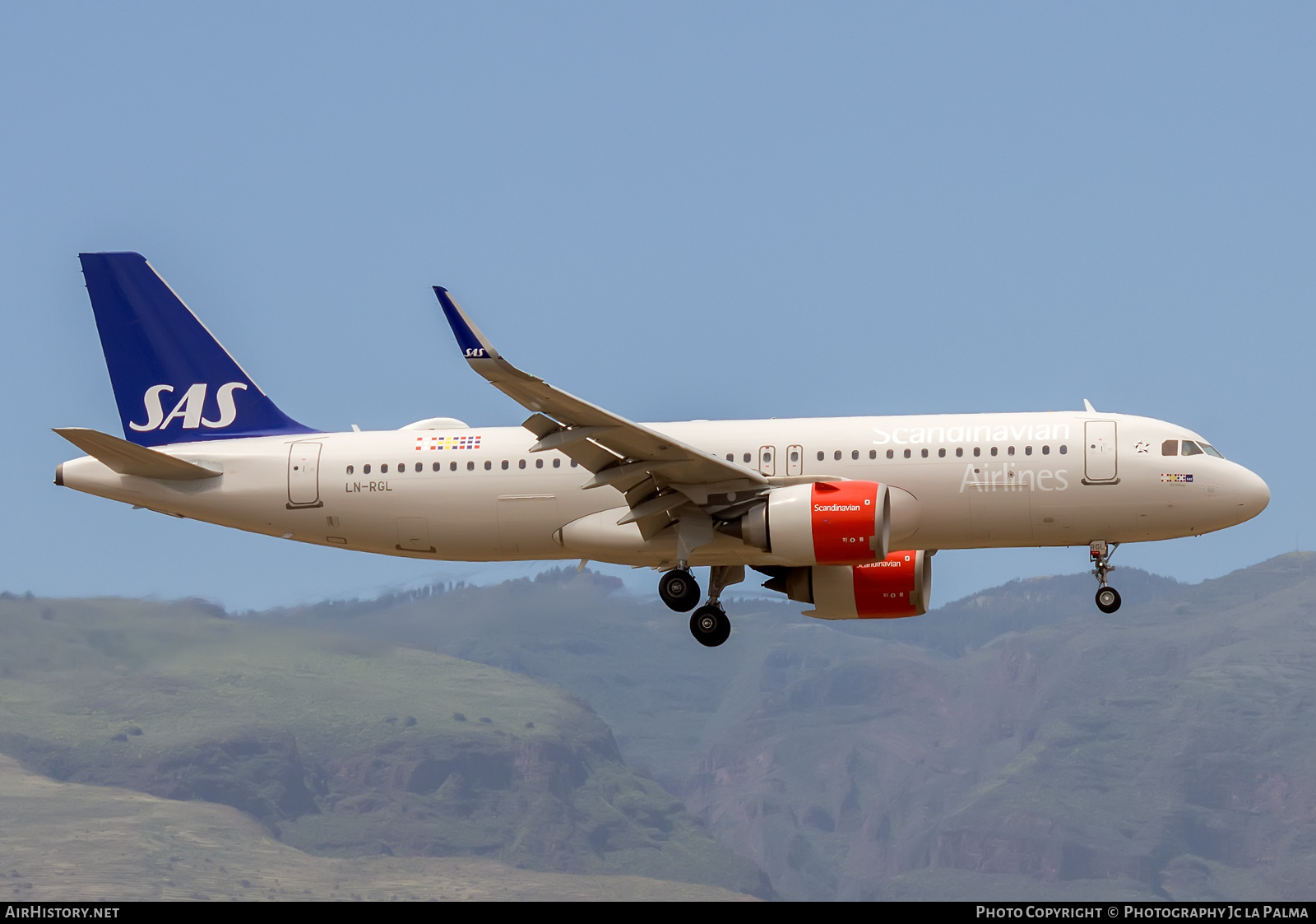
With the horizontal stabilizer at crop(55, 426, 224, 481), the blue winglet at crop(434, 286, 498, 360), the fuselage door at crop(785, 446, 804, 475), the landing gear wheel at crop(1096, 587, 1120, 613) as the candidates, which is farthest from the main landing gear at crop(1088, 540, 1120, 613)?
the horizontal stabilizer at crop(55, 426, 224, 481)

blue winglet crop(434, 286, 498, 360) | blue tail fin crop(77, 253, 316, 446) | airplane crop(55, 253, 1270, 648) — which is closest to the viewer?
blue winglet crop(434, 286, 498, 360)

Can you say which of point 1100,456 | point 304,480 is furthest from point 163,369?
point 1100,456

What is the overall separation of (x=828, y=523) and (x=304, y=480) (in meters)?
12.8

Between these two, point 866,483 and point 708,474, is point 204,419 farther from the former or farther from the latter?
point 866,483

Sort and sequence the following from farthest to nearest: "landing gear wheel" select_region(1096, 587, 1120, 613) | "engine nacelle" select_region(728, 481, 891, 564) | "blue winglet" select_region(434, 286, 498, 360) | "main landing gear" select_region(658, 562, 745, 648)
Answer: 1. "main landing gear" select_region(658, 562, 745, 648)
2. "landing gear wheel" select_region(1096, 587, 1120, 613)
3. "engine nacelle" select_region(728, 481, 891, 564)
4. "blue winglet" select_region(434, 286, 498, 360)

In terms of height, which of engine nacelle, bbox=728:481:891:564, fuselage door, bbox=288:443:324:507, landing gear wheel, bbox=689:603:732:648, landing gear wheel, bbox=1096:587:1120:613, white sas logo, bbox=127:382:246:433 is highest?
white sas logo, bbox=127:382:246:433

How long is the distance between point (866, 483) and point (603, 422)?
5.84 meters

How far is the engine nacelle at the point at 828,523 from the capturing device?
38.0m

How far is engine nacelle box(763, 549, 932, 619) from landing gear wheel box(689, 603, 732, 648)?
Result: 224cm

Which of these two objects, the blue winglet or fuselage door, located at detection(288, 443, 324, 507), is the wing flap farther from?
fuselage door, located at detection(288, 443, 324, 507)

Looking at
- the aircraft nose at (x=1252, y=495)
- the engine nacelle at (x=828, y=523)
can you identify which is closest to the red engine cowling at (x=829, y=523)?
the engine nacelle at (x=828, y=523)

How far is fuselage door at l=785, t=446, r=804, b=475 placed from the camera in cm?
4022

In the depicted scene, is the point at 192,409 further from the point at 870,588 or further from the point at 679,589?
the point at 870,588

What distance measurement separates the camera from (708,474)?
39.2m
